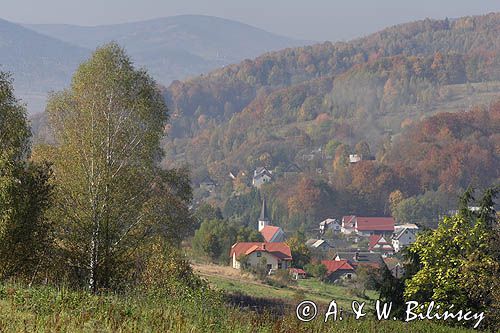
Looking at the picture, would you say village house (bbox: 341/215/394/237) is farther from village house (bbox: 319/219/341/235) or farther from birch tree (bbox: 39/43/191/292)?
birch tree (bbox: 39/43/191/292)

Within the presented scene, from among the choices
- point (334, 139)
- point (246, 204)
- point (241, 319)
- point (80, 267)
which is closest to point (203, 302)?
point (241, 319)

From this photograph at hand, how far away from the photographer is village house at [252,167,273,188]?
142363mm

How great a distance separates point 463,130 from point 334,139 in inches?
1307

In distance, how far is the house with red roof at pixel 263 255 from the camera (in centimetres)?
5444

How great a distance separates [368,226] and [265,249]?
2071 inches

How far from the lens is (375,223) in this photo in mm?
107938

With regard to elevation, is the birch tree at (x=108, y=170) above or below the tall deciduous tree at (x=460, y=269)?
above

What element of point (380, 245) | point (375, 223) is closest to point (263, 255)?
point (380, 245)

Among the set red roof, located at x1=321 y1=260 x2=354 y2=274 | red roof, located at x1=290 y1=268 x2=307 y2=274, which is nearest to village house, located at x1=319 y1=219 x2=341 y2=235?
red roof, located at x1=321 y1=260 x2=354 y2=274

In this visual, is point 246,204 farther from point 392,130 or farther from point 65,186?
point 65,186

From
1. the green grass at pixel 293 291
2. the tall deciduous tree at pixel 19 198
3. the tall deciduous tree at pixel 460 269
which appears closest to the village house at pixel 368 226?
the green grass at pixel 293 291

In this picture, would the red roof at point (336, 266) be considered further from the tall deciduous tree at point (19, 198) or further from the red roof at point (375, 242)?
the tall deciduous tree at point (19, 198)

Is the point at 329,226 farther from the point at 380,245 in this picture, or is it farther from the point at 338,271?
the point at 338,271

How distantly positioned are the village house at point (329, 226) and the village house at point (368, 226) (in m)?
0.95
